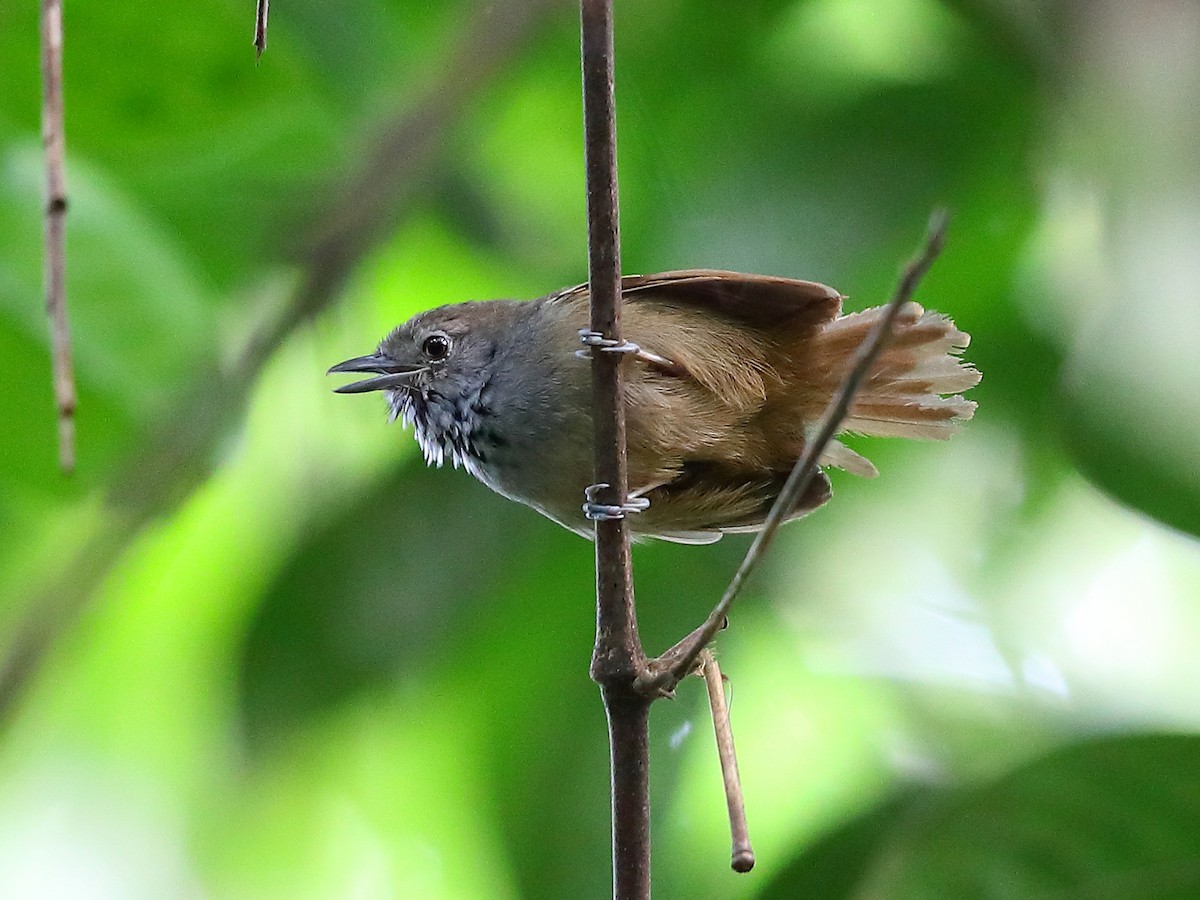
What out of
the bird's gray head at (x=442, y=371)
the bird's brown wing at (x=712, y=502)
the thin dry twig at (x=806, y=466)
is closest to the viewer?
the thin dry twig at (x=806, y=466)

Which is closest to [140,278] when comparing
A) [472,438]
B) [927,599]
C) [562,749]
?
[472,438]

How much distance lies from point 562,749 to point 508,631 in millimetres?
346

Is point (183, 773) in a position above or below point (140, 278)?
below

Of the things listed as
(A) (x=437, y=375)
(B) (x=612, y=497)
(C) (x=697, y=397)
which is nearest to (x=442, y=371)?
(A) (x=437, y=375)

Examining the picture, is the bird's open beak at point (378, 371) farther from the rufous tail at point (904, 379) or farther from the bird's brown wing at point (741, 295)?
the rufous tail at point (904, 379)

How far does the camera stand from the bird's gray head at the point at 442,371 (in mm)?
3213

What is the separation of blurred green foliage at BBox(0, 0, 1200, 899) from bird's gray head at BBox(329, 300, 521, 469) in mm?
139

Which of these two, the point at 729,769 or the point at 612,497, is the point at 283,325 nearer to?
the point at 612,497

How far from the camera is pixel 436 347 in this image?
3406 mm

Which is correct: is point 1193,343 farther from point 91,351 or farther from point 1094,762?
point 91,351

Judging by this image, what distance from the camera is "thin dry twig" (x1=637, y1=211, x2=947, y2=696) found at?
50.9 inches

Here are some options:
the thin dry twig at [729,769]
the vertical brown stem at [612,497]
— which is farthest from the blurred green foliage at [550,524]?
the vertical brown stem at [612,497]

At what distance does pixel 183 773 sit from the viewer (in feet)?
12.9

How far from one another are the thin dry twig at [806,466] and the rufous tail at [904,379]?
3.77 ft
